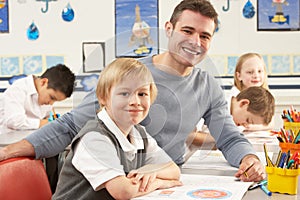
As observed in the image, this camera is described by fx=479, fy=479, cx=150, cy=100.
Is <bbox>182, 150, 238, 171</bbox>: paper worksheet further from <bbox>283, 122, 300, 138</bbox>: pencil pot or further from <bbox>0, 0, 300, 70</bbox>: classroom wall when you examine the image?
<bbox>0, 0, 300, 70</bbox>: classroom wall

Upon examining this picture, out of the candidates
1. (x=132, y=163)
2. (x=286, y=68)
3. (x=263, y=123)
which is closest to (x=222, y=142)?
(x=132, y=163)

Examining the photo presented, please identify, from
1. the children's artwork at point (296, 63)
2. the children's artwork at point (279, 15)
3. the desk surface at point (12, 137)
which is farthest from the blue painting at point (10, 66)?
the children's artwork at point (296, 63)

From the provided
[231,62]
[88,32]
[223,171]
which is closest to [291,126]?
[223,171]

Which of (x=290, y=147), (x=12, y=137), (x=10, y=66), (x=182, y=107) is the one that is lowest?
(x=12, y=137)

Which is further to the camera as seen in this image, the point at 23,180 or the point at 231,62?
the point at 231,62

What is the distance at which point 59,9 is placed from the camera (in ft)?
14.3

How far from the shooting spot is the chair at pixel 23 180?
1461 millimetres

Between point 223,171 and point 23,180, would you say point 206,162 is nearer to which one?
point 223,171

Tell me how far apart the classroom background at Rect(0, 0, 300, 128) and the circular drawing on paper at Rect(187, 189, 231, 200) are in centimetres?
290

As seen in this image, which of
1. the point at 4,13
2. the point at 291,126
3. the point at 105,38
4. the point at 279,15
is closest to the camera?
the point at 291,126

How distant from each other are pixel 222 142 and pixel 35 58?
309cm

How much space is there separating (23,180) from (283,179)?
79cm

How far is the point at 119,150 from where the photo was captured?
132 centimetres

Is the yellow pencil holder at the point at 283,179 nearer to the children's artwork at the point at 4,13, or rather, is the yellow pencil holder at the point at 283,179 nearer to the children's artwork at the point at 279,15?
the children's artwork at the point at 279,15
